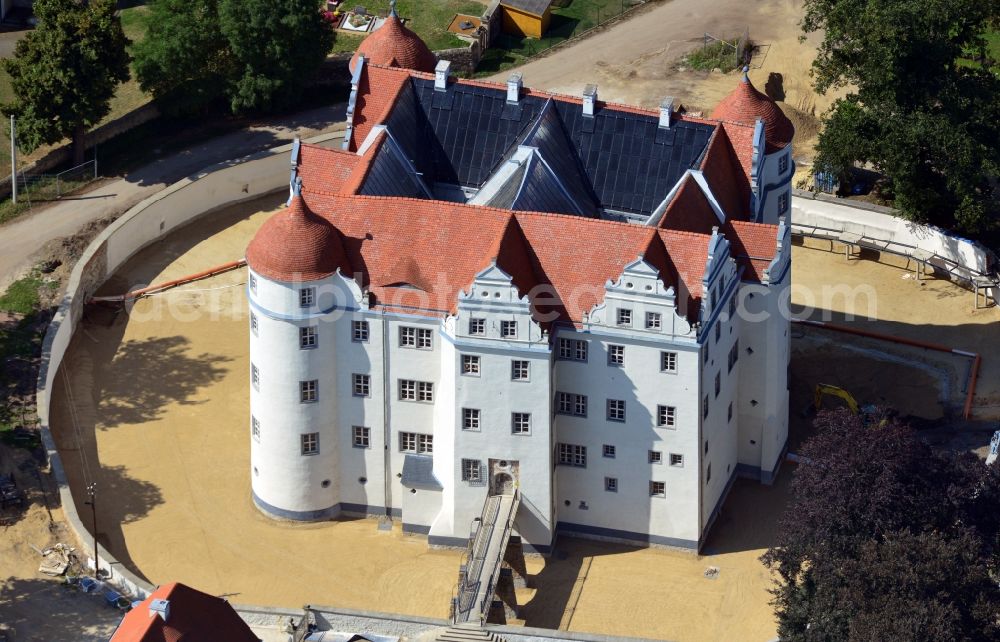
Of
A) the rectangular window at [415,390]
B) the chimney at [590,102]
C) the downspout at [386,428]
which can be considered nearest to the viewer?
the downspout at [386,428]

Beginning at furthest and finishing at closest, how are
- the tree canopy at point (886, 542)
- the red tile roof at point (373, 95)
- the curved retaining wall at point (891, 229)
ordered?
the curved retaining wall at point (891, 229)
the red tile roof at point (373, 95)
the tree canopy at point (886, 542)

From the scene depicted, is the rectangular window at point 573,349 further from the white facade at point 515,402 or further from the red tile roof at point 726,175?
the red tile roof at point 726,175

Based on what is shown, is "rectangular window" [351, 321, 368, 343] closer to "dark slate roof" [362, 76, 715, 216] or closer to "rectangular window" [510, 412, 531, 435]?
"dark slate roof" [362, 76, 715, 216]

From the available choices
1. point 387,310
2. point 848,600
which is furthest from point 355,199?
point 848,600

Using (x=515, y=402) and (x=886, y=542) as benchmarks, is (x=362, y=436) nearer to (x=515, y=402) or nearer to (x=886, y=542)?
(x=515, y=402)

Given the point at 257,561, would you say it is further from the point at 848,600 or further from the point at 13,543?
the point at 848,600

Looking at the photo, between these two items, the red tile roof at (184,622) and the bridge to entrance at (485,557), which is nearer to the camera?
the red tile roof at (184,622)

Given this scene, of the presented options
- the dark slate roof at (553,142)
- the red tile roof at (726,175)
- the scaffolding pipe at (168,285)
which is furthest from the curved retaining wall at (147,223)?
the red tile roof at (726,175)
